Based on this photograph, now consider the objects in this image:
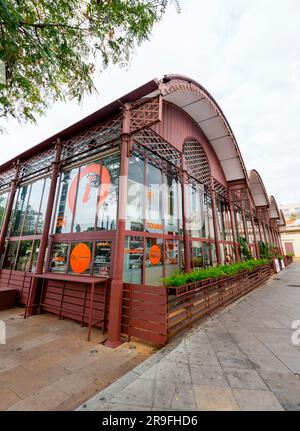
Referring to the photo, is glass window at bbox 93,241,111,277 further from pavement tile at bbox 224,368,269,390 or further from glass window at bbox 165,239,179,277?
pavement tile at bbox 224,368,269,390

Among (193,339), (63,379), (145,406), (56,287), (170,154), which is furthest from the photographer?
(170,154)

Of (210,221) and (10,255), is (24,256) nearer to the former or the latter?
(10,255)

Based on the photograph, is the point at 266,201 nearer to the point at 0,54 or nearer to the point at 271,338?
the point at 271,338

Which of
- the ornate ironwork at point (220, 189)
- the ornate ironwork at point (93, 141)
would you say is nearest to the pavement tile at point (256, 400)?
the ornate ironwork at point (93, 141)

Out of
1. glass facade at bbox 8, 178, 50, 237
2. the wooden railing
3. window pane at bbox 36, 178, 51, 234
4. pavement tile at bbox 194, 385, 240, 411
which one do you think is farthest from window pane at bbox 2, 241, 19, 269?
pavement tile at bbox 194, 385, 240, 411

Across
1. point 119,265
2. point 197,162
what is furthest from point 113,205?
point 197,162

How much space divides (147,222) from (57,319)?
4117 millimetres

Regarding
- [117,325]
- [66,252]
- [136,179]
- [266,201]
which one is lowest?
[117,325]

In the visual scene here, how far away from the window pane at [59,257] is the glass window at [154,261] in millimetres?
2832

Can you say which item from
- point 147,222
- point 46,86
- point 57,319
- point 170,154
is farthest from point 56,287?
point 170,154

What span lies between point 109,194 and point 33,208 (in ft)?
15.9

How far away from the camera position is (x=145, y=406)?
2.19 meters

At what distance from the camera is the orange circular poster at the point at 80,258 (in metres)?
5.66
